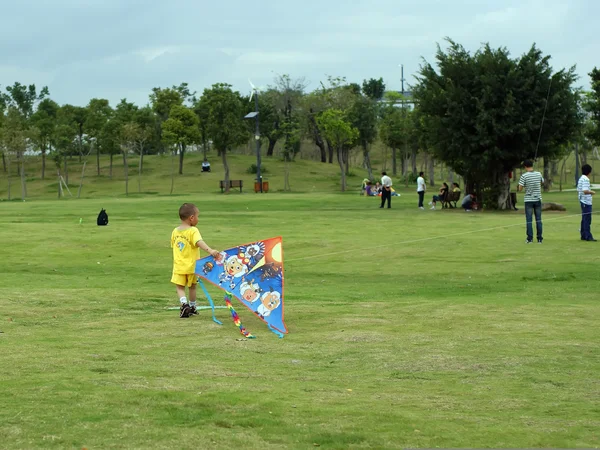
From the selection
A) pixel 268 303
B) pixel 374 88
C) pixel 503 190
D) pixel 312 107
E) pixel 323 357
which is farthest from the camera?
pixel 374 88

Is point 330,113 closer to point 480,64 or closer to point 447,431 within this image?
point 480,64

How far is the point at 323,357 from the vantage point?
891cm

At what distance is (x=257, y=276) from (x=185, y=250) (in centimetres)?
120

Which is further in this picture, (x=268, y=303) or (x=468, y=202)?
(x=468, y=202)

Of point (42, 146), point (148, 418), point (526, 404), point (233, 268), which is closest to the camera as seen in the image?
point (148, 418)

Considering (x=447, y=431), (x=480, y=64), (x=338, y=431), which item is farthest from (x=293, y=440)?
(x=480, y=64)

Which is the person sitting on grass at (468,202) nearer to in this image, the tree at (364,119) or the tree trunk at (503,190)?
the tree trunk at (503,190)

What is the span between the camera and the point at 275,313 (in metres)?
10.8

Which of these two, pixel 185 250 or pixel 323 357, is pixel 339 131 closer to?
pixel 185 250

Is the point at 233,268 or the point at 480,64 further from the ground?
the point at 480,64

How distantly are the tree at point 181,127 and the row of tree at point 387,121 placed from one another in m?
0.11

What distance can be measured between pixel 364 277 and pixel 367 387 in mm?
10485

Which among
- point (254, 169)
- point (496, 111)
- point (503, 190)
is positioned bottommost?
point (503, 190)

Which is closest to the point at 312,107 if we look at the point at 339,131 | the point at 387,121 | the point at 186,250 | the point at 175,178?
the point at 387,121
